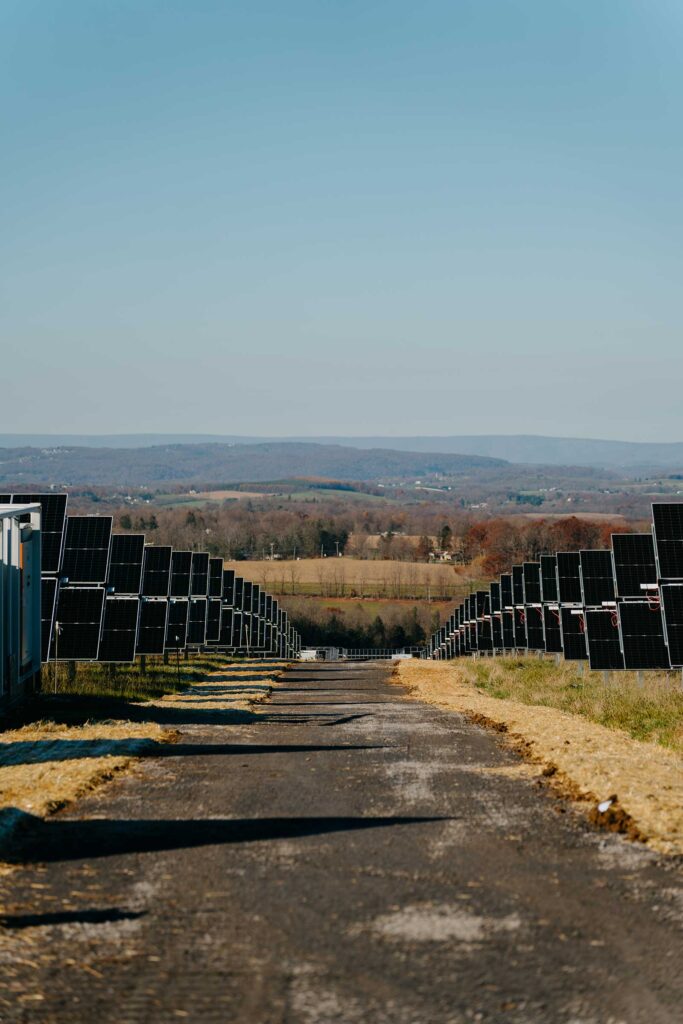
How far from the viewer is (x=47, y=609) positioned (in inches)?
1088

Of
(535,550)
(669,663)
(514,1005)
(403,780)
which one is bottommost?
(514,1005)

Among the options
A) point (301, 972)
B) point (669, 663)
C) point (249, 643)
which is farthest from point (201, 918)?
point (249, 643)

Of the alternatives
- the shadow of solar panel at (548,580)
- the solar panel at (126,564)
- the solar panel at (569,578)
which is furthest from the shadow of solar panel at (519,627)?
the solar panel at (126,564)

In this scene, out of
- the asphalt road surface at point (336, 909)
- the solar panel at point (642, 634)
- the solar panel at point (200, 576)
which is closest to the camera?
the asphalt road surface at point (336, 909)

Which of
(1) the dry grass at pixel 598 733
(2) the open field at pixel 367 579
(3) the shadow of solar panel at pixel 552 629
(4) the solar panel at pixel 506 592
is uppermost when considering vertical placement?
(2) the open field at pixel 367 579

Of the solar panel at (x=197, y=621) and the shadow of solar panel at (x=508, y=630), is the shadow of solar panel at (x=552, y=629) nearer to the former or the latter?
the solar panel at (x=197, y=621)

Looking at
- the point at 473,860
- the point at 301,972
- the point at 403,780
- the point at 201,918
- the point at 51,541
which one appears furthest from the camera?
the point at 51,541

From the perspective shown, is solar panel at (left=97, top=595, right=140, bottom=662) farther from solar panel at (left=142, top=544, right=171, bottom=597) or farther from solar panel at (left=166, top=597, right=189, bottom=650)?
solar panel at (left=166, top=597, right=189, bottom=650)

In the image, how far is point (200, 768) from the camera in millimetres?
14867

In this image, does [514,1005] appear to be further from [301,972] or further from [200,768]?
[200,768]

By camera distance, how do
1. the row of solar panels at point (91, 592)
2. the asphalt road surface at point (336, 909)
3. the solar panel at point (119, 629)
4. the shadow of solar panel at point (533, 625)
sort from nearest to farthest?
1. the asphalt road surface at point (336, 909)
2. the row of solar panels at point (91, 592)
3. the solar panel at point (119, 629)
4. the shadow of solar panel at point (533, 625)

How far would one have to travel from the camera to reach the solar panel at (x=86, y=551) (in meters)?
28.1

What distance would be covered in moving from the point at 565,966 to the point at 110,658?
22.4 metres

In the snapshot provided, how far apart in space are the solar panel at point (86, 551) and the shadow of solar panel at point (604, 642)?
12.8m
